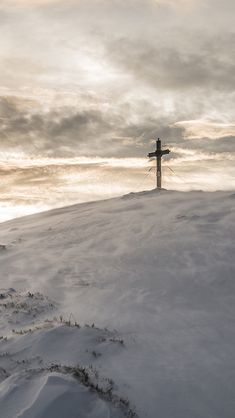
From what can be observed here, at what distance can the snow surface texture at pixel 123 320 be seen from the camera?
527cm

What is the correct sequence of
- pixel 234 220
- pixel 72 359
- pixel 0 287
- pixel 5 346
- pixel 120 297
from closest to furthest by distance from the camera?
pixel 72 359 < pixel 5 346 < pixel 120 297 < pixel 0 287 < pixel 234 220

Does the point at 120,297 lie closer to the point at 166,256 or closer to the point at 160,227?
the point at 166,256

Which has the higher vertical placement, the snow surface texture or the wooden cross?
the wooden cross

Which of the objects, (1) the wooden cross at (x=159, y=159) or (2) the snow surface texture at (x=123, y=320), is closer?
(2) the snow surface texture at (x=123, y=320)

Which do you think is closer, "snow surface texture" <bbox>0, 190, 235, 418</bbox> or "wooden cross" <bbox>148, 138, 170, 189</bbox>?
"snow surface texture" <bbox>0, 190, 235, 418</bbox>

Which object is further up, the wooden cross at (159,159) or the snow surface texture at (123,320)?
the wooden cross at (159,159)

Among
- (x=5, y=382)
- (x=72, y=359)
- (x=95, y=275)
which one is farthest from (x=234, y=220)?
(x=5, y=382)

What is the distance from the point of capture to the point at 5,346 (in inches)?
279

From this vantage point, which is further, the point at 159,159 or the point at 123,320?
the point at 159,159

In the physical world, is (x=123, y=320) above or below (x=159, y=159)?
below

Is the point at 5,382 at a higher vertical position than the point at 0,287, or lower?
higher

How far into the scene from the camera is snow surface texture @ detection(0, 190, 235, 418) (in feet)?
17.3

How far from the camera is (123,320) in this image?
8.13 meters

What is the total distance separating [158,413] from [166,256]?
6.92 m
